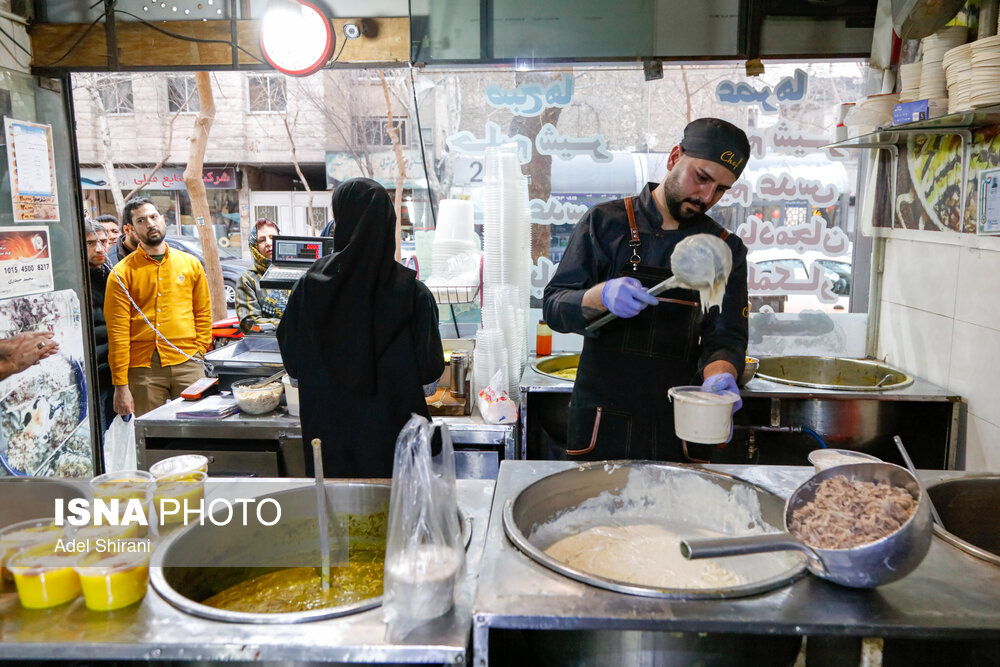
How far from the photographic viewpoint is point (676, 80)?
3.80 m

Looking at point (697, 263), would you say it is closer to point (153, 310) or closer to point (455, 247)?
point (455, 247)

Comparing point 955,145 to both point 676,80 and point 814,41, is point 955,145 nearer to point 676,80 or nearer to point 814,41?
point 814,41

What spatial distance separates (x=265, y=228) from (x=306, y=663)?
4.24 meters

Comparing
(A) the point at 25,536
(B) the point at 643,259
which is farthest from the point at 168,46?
(A) the point at 25,536

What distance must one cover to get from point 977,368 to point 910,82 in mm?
1267

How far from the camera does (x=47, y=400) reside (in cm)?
359

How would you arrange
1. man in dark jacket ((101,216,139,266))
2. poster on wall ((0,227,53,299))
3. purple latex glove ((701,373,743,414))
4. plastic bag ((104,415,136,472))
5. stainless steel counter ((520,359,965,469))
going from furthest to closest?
man in dark jacket ((101,216,139,266)), plastic bag ((104,415,136,472)), poster on wall ((0,227,53,299)), stainless steel counter ((520,359,965,469)), purple latex glove ((701,373,743,414))

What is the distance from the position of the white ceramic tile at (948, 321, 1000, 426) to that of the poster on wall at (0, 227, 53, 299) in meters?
4.47

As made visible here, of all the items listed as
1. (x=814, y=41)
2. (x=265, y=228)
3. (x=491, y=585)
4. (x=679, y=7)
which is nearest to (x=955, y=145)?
(x=814, y=41)

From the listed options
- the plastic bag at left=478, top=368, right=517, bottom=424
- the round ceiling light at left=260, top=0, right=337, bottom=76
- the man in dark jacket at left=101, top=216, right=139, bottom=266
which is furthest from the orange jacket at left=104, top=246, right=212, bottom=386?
the plastic bag at left=478, top=368, right=517, bottom=424

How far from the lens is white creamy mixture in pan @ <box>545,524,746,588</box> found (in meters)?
1.51

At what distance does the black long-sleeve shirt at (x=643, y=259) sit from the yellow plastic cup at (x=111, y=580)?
1584 mm

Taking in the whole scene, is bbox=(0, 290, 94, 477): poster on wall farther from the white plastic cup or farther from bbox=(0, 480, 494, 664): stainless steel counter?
bbox=(0, 480, 494, 664): stainless steel counter

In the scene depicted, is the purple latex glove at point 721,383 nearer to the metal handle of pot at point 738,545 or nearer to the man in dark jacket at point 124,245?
the metal handle of pot at point 738,545
